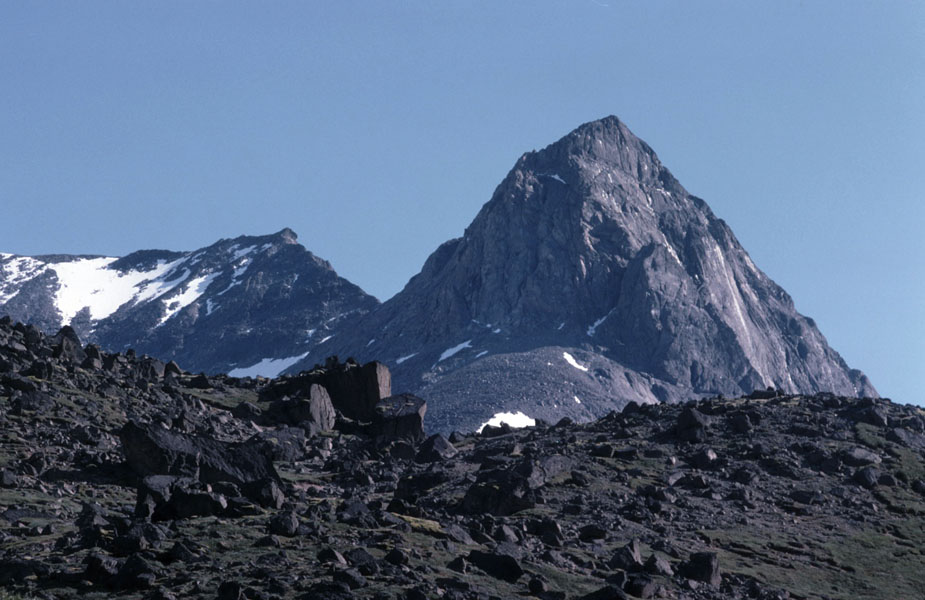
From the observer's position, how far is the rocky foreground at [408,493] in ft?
188

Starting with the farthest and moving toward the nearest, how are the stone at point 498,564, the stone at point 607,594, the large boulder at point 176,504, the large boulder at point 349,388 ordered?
1. the large boulder at point 349,388
2. the large boulder at point 176,504
3. the stone at point 498,564
4. the stone at point 607,594

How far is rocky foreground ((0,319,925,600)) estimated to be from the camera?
5738 centimetres

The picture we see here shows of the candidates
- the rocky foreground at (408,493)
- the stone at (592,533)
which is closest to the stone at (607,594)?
the rocky foreground at (408,493)

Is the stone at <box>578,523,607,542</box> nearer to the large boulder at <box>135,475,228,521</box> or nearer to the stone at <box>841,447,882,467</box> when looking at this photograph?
the large boulder at <box>135,475,228,521</box>

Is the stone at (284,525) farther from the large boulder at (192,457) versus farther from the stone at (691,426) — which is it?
the stone at (691,426)

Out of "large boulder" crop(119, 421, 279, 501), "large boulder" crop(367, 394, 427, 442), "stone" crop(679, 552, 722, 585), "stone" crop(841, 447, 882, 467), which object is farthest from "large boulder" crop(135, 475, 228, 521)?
"stone" crop(841, 447, 882, 467)

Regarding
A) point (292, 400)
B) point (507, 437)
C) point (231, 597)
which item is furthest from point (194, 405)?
point (231, 597)

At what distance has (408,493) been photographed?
289 feet

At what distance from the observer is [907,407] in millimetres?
129250

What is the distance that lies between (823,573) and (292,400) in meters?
54.6

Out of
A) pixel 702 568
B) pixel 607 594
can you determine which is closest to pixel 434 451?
pixel 702 568

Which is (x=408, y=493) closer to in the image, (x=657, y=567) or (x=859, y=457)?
(x=657, y=567)

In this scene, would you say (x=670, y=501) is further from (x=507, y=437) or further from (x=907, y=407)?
(x=907, y=407)

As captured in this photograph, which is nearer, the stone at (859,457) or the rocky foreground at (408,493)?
the rocky foreground at (408,493)
